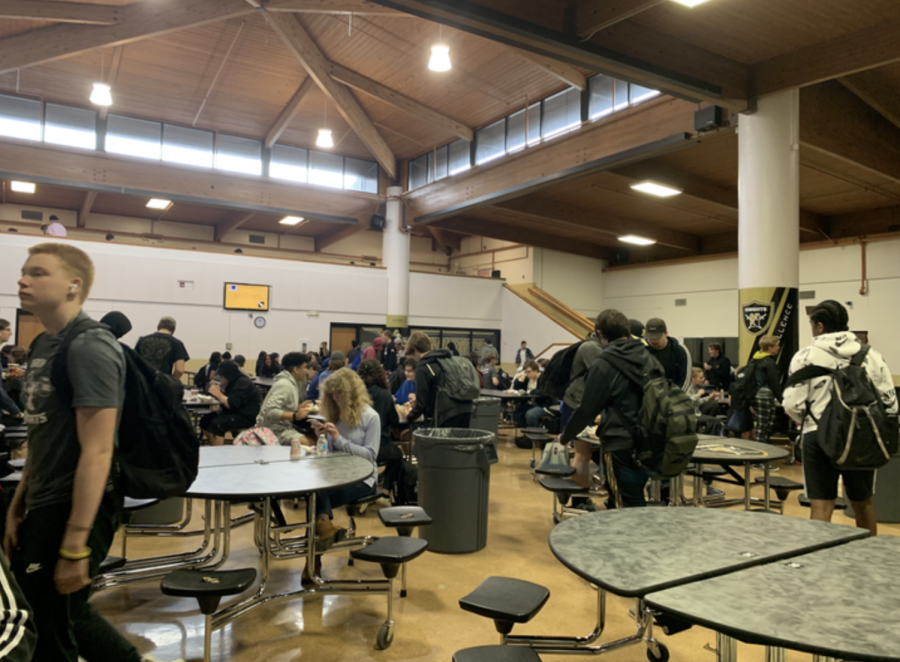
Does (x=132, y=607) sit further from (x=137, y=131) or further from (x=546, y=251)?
(x=546, y=251)

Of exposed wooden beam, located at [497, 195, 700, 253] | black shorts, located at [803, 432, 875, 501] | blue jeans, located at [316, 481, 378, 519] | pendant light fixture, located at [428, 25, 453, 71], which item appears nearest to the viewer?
black shorts, located at [803, 432, 875, 501]

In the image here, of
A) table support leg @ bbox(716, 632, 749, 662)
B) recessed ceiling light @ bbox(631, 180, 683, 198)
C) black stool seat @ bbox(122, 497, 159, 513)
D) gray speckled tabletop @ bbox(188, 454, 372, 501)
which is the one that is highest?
recessed ceiling light @ bbox(631, 180, 683, 198)

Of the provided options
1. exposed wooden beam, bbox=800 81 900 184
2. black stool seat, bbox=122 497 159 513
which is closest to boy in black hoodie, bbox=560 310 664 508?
black stool seat, bbox=122 497 159 513

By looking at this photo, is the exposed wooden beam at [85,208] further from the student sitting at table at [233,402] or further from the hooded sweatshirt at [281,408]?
the hooded sweatshirt at [281,408]

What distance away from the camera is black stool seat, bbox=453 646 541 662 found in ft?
5.72

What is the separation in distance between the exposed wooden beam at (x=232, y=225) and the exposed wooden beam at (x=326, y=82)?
151 inches

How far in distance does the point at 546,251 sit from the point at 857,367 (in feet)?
46.7

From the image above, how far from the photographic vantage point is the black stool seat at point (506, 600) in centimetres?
202

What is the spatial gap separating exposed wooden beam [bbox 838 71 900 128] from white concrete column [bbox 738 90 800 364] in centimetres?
149

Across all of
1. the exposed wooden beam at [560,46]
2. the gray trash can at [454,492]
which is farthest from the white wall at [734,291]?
the gray trash can at [454,492]

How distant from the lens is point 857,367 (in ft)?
10.8

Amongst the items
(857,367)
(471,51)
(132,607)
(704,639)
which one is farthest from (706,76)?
(132,607)

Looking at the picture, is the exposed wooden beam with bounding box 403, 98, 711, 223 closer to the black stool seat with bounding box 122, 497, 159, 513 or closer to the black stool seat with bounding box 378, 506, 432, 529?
the black stool seat with bounding box 378, 506, 432, 529

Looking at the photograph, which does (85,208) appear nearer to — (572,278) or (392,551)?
(572,278)
